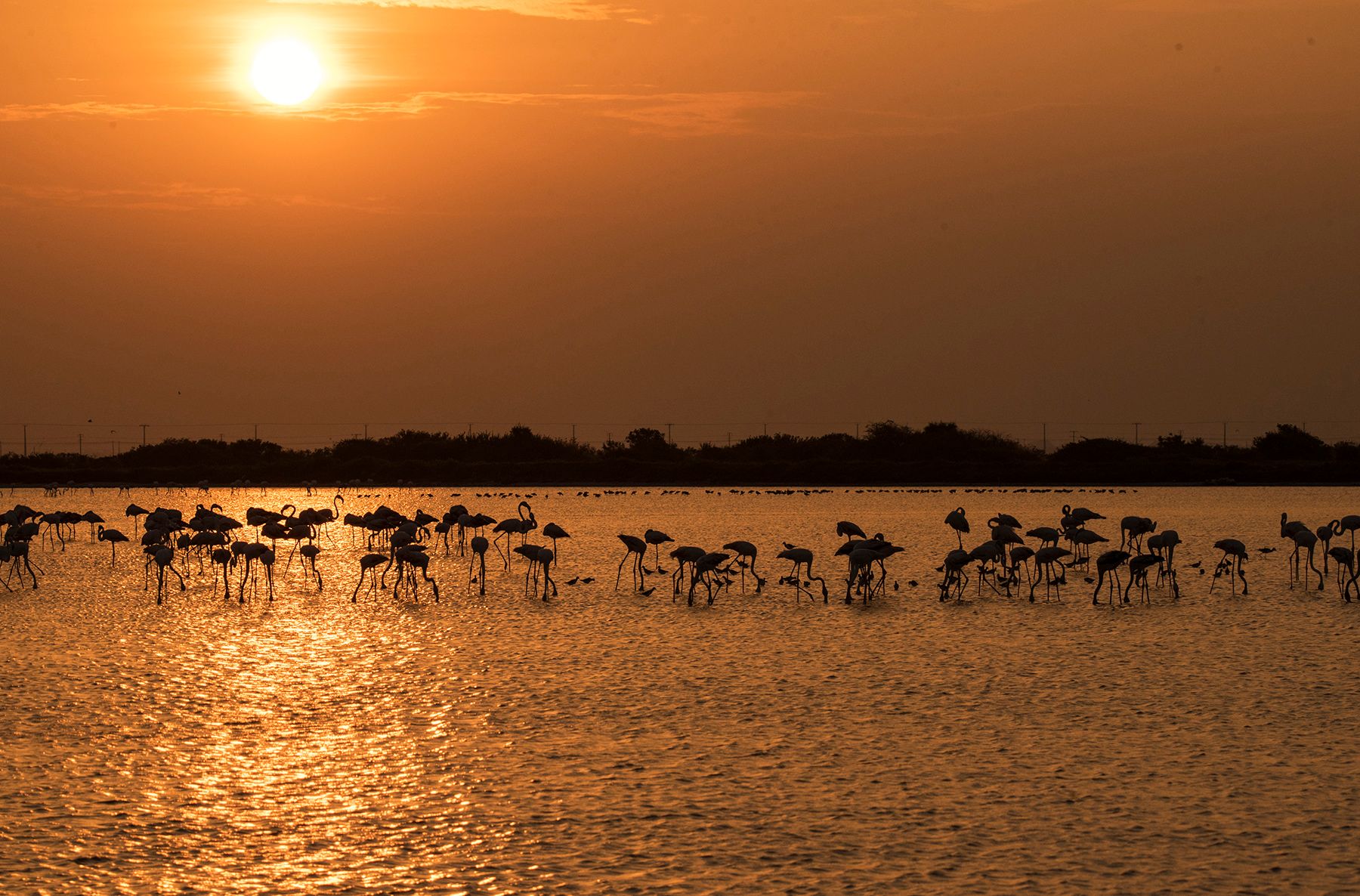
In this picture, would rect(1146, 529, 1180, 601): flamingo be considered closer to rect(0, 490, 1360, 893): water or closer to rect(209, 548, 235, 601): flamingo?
rect(0, 490, 1360, 893): water

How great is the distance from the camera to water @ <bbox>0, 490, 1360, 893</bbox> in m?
7.20

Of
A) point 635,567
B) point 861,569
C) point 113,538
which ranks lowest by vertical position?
point 635,567

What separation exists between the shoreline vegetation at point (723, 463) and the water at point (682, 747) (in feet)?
179

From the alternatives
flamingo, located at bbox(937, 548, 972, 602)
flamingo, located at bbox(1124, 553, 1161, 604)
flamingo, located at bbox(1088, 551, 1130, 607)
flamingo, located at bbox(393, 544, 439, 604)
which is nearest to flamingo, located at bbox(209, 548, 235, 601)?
flamingo, located at bbox(393, 544, 439, 604)

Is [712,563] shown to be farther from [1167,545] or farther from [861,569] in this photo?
[1167,545]

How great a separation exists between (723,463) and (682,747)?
Answer: 67368mm

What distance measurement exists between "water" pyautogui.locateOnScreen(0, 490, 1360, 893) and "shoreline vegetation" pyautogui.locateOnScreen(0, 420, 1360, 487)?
54485 millimetres

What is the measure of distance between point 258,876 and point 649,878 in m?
1.86

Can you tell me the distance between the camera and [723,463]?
252ft

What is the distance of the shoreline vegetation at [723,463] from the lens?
2805 inches

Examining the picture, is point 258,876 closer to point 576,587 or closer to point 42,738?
point 42,738

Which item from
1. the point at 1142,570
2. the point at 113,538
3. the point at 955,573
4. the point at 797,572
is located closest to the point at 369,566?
the point at 797,572

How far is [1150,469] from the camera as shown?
2825 inches

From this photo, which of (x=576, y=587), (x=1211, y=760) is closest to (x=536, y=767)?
(x=1211, y=760)
